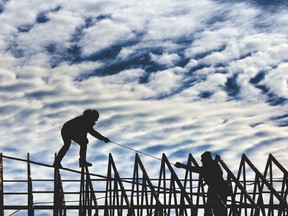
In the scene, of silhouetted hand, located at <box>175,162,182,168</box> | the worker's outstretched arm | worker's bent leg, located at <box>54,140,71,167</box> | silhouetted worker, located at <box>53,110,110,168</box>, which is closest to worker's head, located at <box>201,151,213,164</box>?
silhouetted hand, located at <box>175,162,182,168</box>

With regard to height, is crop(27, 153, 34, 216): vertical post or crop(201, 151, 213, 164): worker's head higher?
crop(201, 151, 213, 164): worker's head

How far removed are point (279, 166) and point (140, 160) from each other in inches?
144

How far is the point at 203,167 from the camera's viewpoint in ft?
42.2

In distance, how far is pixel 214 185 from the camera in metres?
12.4

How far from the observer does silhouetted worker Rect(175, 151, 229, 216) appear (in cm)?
1212

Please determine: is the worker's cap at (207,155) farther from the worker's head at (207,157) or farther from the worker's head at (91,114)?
the worker's head at (91,114)

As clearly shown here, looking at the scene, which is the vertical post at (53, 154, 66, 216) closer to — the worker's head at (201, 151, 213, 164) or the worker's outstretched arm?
the worker's outstretched arm

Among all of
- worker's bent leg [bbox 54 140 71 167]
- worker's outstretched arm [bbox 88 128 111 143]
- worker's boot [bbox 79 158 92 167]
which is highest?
worker's outstretched arm [bbox 88 128 111 143]

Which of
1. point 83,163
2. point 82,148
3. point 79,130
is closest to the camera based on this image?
point 83,163

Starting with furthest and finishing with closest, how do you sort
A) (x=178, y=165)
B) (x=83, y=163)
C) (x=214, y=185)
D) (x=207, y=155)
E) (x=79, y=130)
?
(x=79, y=130), (x=83, y=163), (x=178, y=165), (x=207, y=155), (x=214, y=185)

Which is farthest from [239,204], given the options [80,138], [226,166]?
[80,138]

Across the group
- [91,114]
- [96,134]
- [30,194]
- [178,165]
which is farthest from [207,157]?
[30,194]

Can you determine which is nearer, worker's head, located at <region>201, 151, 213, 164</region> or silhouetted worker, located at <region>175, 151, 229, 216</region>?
silhouetted worker, located at <region>175, 151, 229, 216</region>

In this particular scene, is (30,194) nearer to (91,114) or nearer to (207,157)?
(91,114)
